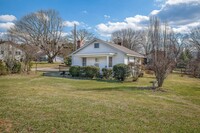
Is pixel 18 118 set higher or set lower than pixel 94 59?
lower

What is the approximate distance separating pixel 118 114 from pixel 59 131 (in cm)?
240

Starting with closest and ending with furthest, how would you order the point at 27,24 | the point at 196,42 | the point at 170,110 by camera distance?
the point at 170,110, the point at 196,42, the point at 27,24

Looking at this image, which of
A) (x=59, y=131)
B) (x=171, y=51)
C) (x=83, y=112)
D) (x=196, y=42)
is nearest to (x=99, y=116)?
(x=83, y=112)

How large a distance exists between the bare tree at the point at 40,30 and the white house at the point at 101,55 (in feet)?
87.5

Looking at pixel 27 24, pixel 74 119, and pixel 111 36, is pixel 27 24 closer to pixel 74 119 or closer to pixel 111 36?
pixel 111 36

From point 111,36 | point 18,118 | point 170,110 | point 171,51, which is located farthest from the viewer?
point 111,36

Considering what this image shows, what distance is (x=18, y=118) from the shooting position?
5.56 metres

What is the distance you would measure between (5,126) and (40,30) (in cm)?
4811

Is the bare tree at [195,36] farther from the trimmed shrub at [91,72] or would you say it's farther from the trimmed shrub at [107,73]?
the trimmed shrub at [91,72]

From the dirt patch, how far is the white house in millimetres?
18231

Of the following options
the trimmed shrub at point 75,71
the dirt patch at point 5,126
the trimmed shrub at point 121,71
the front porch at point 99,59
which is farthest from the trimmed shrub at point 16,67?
the dirt patch at point 5,126

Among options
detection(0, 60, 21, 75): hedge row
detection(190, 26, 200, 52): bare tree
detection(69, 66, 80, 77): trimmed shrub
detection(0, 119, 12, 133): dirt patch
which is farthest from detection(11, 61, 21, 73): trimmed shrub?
detection(190, 26, 200, 52): bare tree

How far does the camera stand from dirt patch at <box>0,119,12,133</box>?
470cm

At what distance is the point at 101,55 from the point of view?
77.2 feet
